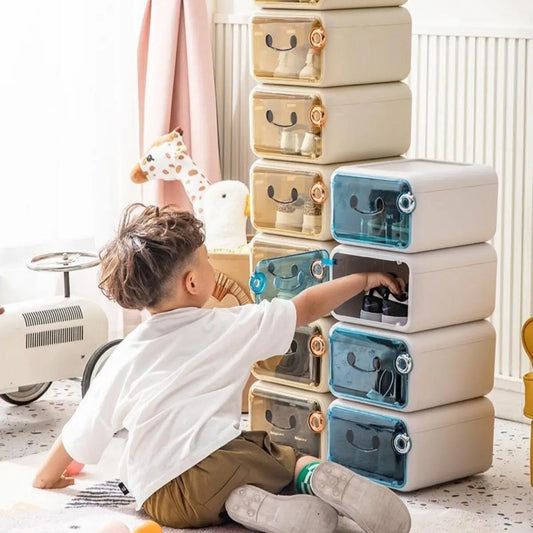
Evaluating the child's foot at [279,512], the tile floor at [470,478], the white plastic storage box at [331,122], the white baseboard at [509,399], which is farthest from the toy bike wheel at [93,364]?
the white baseboard at [509,399]

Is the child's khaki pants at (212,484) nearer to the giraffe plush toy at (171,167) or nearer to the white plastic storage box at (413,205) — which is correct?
the white plastic storage box at (413,205)

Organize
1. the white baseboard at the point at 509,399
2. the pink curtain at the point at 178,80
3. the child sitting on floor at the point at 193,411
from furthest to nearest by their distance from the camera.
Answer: the pink curtain at the point at 178,80
the white baseboard at the point at 509,399
the child sitting on floor at the point at 193,411

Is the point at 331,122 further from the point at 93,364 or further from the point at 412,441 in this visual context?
the point at 93,364

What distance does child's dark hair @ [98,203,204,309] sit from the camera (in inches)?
81.2

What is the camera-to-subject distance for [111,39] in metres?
3.32

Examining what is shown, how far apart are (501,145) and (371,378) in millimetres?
808

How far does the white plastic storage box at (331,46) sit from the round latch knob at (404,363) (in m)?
0.60

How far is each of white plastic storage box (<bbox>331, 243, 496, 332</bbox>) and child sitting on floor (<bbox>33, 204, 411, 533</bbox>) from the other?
20 centimetres

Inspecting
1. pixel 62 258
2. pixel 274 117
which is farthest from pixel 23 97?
pixel 274 117

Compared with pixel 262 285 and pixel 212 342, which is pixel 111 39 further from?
pixel 212 342

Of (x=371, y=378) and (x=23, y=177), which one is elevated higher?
(x=23, y=177)

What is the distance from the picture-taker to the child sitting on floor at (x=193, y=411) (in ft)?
6.53

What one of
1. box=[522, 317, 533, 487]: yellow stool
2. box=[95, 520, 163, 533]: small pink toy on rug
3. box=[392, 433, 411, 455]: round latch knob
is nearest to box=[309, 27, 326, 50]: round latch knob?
A: box=[522, 317, 533, 487]: yellow stool

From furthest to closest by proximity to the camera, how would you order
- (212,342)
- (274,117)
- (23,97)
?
(23,97), (274,117), (212,342)
